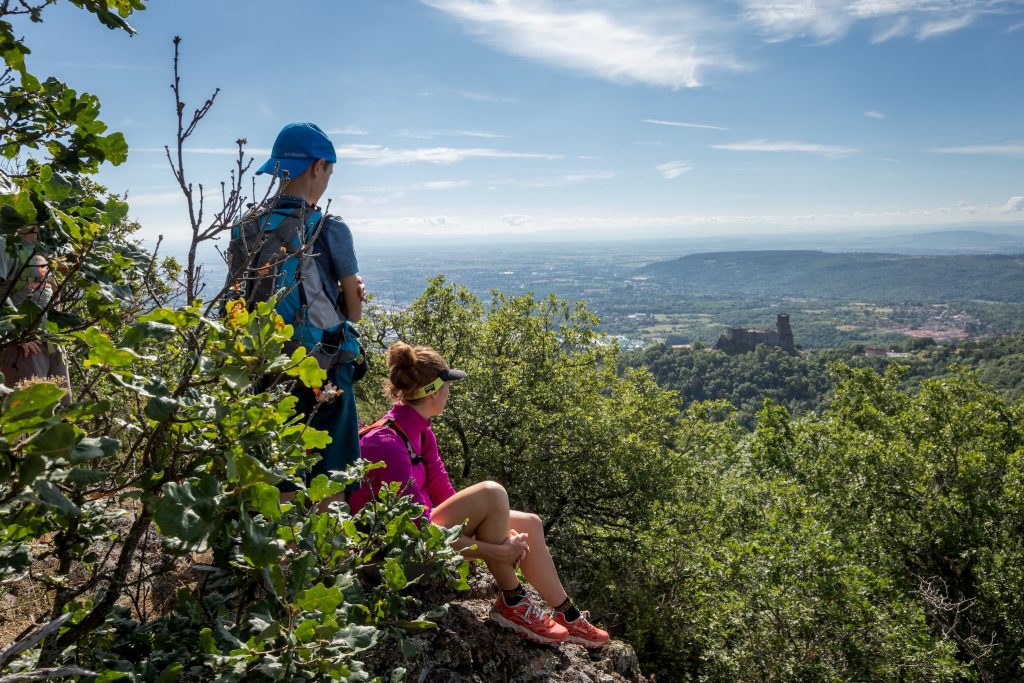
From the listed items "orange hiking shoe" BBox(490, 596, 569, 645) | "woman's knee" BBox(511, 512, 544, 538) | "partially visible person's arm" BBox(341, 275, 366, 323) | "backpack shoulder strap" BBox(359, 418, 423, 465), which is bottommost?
"orange hiking shoe" BBox(490, 596, 569, 645)

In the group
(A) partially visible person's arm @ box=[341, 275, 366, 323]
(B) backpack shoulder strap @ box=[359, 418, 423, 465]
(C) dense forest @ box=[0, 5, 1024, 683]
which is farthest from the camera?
(B) backpack shoulder strap @ box=[359, 418, 423, 465]

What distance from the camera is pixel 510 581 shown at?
3523mm

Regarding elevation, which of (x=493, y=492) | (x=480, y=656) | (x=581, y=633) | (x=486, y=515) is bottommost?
(x=581, y=633)

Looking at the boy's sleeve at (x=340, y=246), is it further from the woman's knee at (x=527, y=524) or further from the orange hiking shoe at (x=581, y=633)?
the orange hiking shoe at (x=581, y=633)

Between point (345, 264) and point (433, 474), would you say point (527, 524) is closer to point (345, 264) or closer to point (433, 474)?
point (433, 474)

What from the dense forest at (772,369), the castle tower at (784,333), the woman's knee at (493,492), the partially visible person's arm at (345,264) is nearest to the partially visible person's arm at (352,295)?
the partially visible person's arm at (345,264)

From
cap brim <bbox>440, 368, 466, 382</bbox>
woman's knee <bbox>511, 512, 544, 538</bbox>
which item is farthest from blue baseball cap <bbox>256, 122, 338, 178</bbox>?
woman's knee <bbox>511, 512, 544, 538</bbox>

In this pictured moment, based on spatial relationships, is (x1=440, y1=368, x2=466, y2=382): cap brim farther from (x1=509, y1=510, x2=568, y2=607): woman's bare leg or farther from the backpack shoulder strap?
(x1=509, y1=510, x2=568, y2=607): woman's bare leg

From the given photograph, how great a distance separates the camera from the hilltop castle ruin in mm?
97562

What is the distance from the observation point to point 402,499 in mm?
1966

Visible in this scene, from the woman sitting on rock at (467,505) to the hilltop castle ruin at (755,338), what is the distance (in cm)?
9861

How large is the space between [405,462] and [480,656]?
3.71ft

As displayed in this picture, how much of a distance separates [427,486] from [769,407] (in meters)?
17.9

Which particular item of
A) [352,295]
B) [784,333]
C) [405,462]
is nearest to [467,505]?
[405,462]
